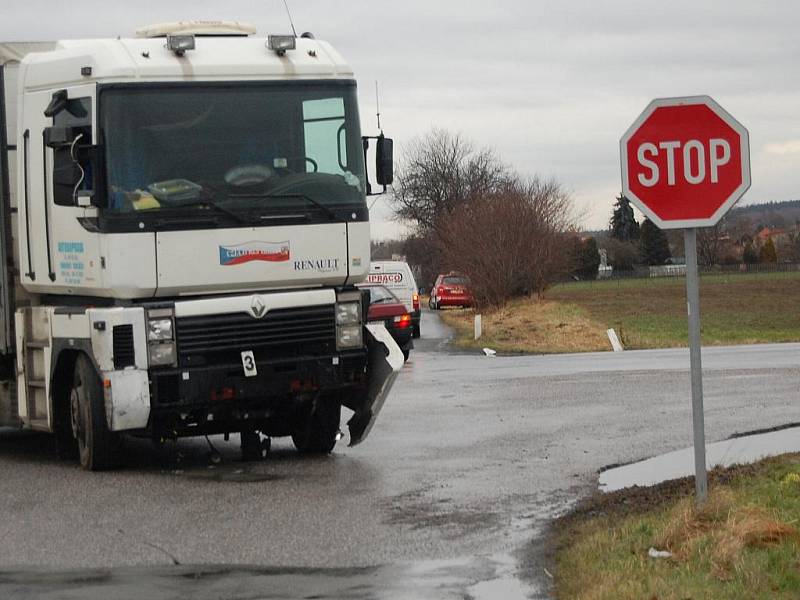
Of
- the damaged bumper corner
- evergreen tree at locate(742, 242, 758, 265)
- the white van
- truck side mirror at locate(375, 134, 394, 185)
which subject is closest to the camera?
the damaged bumper corner

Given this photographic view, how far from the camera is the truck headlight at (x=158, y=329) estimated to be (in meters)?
11.7

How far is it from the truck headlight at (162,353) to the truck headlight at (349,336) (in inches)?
55.7

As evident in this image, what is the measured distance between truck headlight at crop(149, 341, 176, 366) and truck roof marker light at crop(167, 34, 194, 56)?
2348mm

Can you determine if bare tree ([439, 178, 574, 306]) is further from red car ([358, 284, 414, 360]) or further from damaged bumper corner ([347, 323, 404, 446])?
damaged bumper corner ([347, 323, 404, 446])

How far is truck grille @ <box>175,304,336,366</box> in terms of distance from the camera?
468 inches

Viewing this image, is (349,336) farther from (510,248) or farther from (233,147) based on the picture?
(510,248)

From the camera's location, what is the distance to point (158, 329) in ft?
38.5

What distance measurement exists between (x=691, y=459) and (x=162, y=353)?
4.25 metres

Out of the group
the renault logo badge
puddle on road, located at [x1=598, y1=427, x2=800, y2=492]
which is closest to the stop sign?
puddle on road, located at [x1=598, y1=427, x2=800, y2=492]

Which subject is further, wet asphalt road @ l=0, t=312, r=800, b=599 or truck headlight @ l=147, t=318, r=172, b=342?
truck headlight @ l=147, t=318, r=172, b=342

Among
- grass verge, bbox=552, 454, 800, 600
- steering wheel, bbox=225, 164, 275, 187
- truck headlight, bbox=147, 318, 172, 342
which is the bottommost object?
grass verge, bbox=552, 454, 800, 600

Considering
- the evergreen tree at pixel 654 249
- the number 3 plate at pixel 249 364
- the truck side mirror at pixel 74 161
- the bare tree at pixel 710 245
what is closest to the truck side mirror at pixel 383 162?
the number 3 plate at pixel 249 364

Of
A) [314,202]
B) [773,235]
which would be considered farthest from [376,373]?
[773,235]

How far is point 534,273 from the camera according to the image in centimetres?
5144
